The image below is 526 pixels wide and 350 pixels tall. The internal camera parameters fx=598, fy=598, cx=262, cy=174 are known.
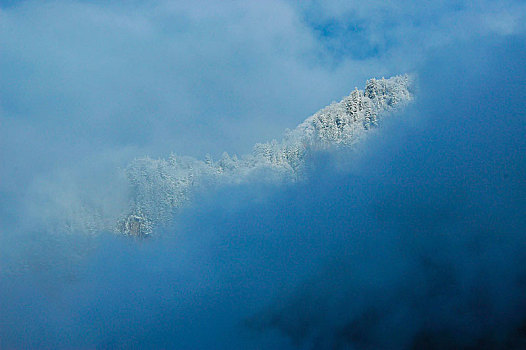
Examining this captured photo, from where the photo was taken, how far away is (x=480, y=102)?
597 feet

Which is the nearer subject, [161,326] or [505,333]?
[505,333]

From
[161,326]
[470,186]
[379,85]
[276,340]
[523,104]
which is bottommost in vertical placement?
[276,340]

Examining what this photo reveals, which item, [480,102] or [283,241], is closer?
[480,102]

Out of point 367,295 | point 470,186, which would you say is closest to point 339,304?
point 367,295

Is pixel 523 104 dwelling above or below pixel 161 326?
above

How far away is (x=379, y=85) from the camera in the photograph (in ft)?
597

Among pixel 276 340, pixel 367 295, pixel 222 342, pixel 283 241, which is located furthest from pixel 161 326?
pixel 367 295

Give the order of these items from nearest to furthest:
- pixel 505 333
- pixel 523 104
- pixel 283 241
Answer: pixel 505 333, pixel 523 104, pixel 283 241

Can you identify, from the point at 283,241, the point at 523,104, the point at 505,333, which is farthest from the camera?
the point at 283,241

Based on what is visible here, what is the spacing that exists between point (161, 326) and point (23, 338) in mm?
38398

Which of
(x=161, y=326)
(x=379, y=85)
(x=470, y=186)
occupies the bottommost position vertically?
(x=161, y=326)

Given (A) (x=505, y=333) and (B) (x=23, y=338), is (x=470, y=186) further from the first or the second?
(B) (x=23, y=338)

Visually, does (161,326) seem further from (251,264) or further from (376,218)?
(376,218)

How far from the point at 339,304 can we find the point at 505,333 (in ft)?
151
